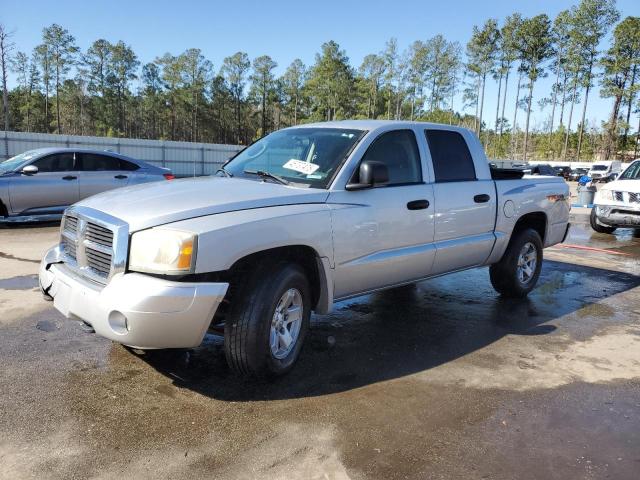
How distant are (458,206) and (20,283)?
4.82m

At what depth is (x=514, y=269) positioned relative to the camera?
19.6ft

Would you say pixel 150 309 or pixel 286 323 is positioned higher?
pixel 150 309

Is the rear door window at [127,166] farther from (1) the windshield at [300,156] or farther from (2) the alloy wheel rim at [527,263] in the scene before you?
(2) the alloy wheel rim at [527,263]

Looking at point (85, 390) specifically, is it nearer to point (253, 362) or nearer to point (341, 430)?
point (253, 362)

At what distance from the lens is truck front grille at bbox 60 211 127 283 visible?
3230 mm

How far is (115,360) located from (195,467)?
1610 mm

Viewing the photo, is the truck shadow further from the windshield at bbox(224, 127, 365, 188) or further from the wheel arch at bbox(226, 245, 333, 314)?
the windshield at bbox(224, 127, 365, 188)

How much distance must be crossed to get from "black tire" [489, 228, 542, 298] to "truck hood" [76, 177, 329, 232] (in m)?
2.92

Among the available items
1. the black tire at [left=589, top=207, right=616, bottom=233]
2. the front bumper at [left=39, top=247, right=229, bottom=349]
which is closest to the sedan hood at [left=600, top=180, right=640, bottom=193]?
the black tire at [left=589, top=207, right=616, bottom=233]

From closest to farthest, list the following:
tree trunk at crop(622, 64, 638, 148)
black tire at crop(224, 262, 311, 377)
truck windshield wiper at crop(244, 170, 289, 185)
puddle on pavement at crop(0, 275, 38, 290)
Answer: black tire at crop(224, 262, 311, 377), truck windshield wiper at crop(244, 170, 289, 185), puddle on pavement at crop(0, 275, 38, 290), tree trunk at crop(622, 64, 638, 148)

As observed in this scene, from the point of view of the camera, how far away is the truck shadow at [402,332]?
377 cm

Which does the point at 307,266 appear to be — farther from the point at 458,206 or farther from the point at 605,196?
the point at 605,196

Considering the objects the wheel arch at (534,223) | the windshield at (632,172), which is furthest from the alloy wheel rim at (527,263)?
the windshield at (632,172)

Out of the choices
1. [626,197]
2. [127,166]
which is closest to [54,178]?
[127,166]
